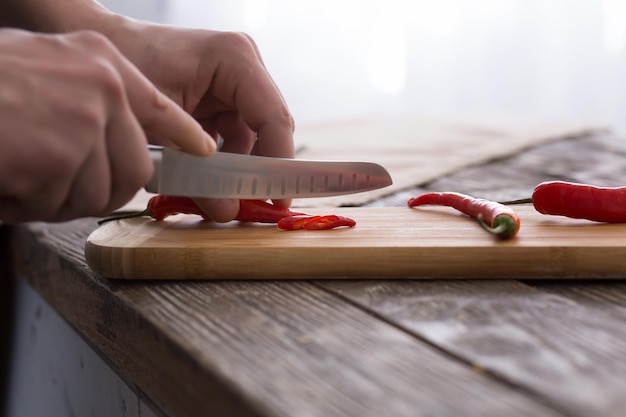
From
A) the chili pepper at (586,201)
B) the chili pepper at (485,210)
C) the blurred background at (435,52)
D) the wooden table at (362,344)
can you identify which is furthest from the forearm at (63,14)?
the blurred background at (435,52)

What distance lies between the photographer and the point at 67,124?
26.1 inches

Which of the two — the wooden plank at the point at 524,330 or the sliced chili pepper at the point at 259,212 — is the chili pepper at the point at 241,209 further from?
the wooden plank at the point at 524,330

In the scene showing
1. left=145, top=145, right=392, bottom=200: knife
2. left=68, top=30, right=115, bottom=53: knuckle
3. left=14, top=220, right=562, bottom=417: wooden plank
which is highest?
left=68, top=30, right=115, bottom=53: knuckle

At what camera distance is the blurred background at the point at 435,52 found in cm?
366

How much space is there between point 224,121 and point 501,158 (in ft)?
2.72

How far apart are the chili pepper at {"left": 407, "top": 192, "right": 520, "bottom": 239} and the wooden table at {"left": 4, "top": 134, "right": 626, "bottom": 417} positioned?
8 centimetres

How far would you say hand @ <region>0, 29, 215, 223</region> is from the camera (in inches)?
25.8

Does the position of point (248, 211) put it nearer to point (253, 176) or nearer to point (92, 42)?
point (253, 176)

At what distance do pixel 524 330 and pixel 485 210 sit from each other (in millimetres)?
311

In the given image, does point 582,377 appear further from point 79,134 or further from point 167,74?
point 167,74

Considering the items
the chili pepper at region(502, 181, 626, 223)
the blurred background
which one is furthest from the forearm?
the blurred background

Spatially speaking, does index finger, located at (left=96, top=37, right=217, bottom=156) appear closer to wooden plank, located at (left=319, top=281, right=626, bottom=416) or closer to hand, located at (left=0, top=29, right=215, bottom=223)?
hand, located at (left=0, top=29, right=215, bottom=223)

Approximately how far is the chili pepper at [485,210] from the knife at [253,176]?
11cm

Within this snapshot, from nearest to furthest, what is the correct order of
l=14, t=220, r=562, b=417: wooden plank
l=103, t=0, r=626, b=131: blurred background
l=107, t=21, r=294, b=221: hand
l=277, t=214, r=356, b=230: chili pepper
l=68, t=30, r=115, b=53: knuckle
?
l=14, t=220, r=562, b=417: wooden plank → l=68, t=30, r=115, b=53: knuckle → l=277, t=214, r=356, b=230: chili pepper → l=107, t=21, r=294, b=221: hand → l=103, t=0, r=626, b=131: blurred background
